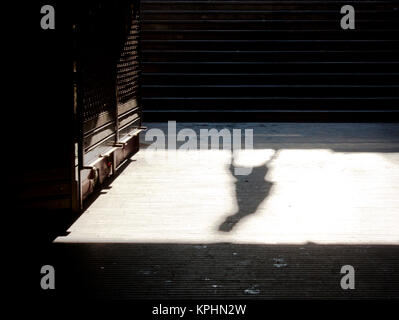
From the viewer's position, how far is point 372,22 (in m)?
12.6

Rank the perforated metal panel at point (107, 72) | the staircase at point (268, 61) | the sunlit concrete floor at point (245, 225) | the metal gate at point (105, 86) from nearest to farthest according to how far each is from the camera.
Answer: the sunlit concrete floor at point (245, 225)
the metal gate at point (105, 86)
the perforated metal panel at point (107, 72)
the staircase at point (268, 61)

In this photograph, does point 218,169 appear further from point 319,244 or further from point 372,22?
point 372,22

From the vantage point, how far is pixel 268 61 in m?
12.3

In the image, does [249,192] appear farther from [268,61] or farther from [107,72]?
[268,61]

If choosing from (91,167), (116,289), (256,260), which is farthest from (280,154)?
(116,289)

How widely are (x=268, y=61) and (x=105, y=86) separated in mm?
6757

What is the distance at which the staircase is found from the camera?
38.2ft

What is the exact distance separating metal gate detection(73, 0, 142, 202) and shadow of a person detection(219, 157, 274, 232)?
48.4 inches

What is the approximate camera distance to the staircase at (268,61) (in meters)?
11.6

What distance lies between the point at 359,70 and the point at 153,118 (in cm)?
402

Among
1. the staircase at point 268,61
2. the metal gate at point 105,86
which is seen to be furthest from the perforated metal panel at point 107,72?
the staircase at point 268,61

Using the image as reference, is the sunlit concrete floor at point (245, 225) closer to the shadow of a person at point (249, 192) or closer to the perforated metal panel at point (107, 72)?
the shadow of a person at point (249, 192)

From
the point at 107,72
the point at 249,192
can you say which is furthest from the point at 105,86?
the point at 249,192

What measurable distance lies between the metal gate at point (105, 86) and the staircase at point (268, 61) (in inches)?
152
